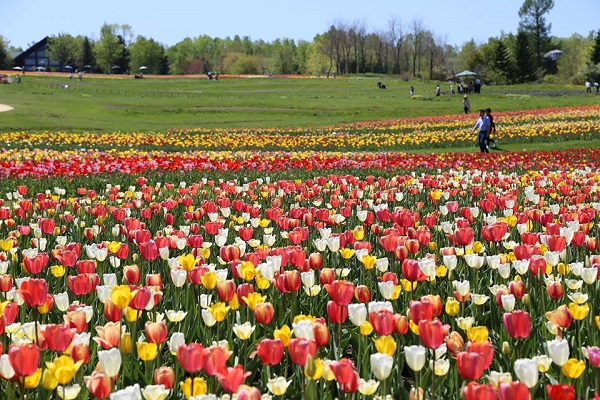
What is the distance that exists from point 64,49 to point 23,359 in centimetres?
12682

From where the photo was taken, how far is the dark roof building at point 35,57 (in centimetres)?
13562

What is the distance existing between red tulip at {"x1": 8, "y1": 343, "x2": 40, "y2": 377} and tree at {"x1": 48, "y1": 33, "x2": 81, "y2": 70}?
125540 mm

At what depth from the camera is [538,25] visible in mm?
104375

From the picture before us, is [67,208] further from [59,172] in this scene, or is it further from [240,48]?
[240,48]

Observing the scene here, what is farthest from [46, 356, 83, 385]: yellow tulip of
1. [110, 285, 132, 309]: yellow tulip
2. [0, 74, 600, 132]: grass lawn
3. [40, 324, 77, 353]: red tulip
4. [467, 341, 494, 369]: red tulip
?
[0, 74, 600, 132]: grass lawn

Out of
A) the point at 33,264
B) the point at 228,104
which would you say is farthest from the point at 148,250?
the point at 228,104

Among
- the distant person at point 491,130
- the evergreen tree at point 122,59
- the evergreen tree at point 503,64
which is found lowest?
the distant person at point 491,130

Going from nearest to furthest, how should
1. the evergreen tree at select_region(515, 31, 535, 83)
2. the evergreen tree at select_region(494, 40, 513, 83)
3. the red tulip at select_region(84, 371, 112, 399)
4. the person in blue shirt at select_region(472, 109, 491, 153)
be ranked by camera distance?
the red tulip at select_region(84, 371, 112, 399)
the person in blue shirt at select_region(472, 109, 491, 153)
the evergreen tree at select_region(515, 31, 535, 83)
the evergreen tree at select_region(494, 40, 513, 83)

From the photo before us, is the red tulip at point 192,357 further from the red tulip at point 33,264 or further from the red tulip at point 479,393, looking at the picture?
the red tulip at point 33,264

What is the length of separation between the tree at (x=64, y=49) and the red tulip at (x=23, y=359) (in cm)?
12554

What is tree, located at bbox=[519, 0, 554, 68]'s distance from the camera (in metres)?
104

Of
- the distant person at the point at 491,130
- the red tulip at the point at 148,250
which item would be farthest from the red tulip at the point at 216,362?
the distant person at the point at 491,130

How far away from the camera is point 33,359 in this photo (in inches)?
74.3

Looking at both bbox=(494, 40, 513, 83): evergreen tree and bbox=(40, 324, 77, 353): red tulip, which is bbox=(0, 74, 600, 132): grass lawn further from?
bbox=(40, 324, 77, 353): red tulip
